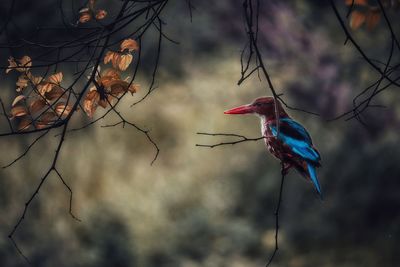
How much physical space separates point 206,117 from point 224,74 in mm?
573

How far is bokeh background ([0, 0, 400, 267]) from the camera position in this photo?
7098 mm

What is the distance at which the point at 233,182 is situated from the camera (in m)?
8.10

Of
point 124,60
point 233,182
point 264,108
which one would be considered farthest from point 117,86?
point 233,182

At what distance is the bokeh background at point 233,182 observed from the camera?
23.3ft

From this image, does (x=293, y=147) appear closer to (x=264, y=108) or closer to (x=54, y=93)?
(x=264, y=108)

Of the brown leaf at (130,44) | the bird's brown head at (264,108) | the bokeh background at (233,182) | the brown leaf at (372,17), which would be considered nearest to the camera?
the bird's brown head at (264,108)

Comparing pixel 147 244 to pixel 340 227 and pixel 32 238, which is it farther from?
pixel 340 227

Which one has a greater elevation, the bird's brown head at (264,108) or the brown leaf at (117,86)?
the brown leaf at (117,86)

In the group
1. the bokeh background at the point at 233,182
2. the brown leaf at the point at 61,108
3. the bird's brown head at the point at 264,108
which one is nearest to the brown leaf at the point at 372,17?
the bird's brown head at the point at 264,108

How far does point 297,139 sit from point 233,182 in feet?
21.4

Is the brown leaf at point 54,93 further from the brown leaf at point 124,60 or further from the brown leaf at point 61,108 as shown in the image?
the brown leaf at point 124,60

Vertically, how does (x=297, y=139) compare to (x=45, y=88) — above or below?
below

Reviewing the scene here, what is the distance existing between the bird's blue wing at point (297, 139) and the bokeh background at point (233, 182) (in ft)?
17.4

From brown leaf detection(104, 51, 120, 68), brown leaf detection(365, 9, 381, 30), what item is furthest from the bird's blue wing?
brown leaf detection(365, 9, 381, 30)
